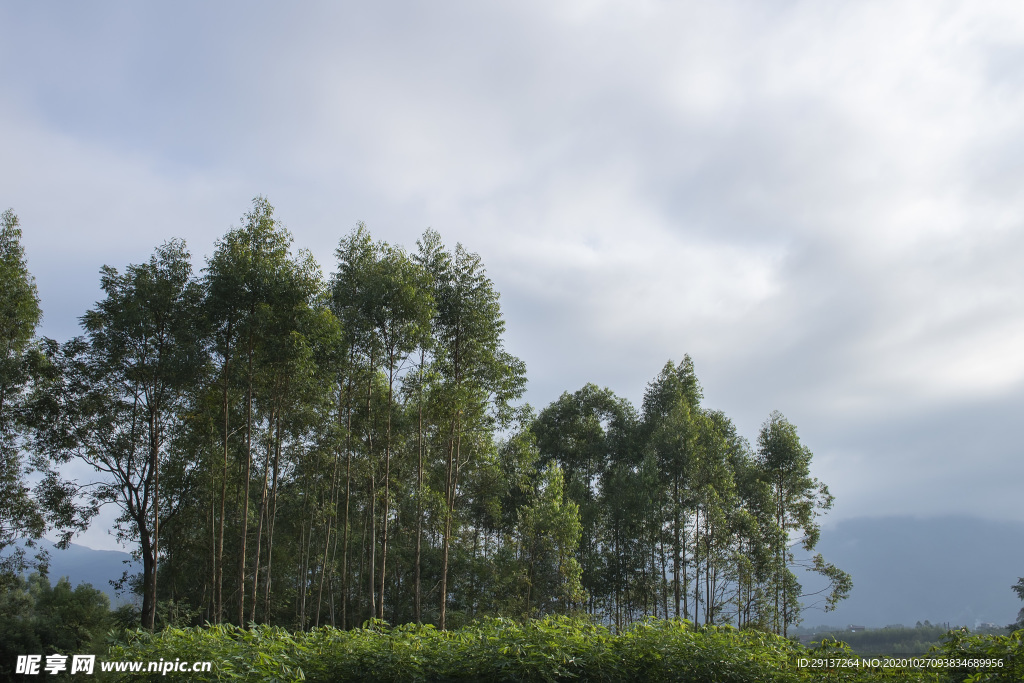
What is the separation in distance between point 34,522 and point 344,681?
1499cm

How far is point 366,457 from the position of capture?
16.8 meters

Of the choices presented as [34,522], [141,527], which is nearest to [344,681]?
[141,527]

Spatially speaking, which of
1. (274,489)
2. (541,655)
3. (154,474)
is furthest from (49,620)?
(541,655)

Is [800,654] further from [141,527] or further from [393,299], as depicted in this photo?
[141,527]

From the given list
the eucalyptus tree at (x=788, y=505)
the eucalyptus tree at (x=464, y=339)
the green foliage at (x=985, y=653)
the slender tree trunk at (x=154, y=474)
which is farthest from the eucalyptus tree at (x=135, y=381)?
the eucalyptus tree at (x=788, y=505)

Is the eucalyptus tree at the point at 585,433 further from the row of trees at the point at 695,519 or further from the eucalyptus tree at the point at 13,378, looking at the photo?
the eucalyptus tree at the point at 13,378

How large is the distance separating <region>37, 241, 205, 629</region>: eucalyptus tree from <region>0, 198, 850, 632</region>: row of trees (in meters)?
0.05

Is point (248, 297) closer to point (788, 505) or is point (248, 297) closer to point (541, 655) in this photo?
point (541, 655)

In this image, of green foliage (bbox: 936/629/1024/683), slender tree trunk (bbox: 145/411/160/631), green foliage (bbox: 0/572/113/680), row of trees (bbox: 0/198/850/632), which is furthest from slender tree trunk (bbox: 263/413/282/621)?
green foliage (bbox: 936/629/1024/683)

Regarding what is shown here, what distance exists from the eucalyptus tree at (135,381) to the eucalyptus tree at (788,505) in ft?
72.8

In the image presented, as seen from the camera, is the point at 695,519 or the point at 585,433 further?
the point at 585,433

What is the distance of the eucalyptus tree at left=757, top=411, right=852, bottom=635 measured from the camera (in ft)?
80.4

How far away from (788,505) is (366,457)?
19.2 m

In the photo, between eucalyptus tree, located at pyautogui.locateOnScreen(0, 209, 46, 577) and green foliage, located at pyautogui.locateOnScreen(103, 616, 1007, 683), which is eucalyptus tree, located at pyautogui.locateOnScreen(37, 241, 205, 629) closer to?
eucalyptus tree, located at pyautogui.locateOnScreen(0, 209, 46, 577)
